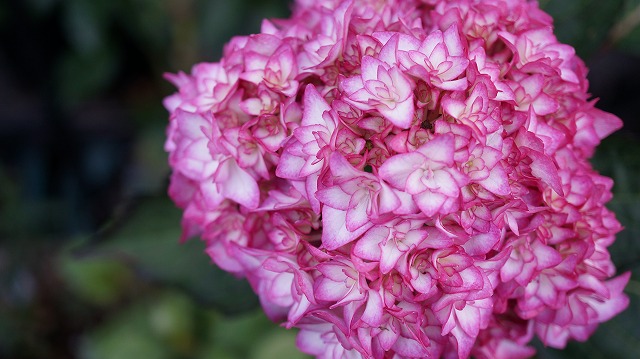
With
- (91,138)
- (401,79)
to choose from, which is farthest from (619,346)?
(91,138)

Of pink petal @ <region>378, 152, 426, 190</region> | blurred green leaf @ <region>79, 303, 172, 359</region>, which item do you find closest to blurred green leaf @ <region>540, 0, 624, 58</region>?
pink petal @ <region>378, 152, 426, 190</region>

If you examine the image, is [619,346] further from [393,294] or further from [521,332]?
[393,294]

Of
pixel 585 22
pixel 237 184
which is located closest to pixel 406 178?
pixel 237 184

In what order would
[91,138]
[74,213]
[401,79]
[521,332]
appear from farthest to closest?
[91,138]
[74,213]
[521,332]
[401,79]

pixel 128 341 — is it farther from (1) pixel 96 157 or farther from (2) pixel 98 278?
(1) pixel 96 157

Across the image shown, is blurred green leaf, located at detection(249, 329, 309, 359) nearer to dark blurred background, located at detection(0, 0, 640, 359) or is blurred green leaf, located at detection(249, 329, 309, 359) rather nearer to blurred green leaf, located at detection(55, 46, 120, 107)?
dark blurred background, located at detection(0, 0, 640, 359)

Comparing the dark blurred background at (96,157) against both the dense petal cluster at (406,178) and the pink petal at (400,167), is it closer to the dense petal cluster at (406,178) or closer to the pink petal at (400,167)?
the dense petal cluster at (406,178)
